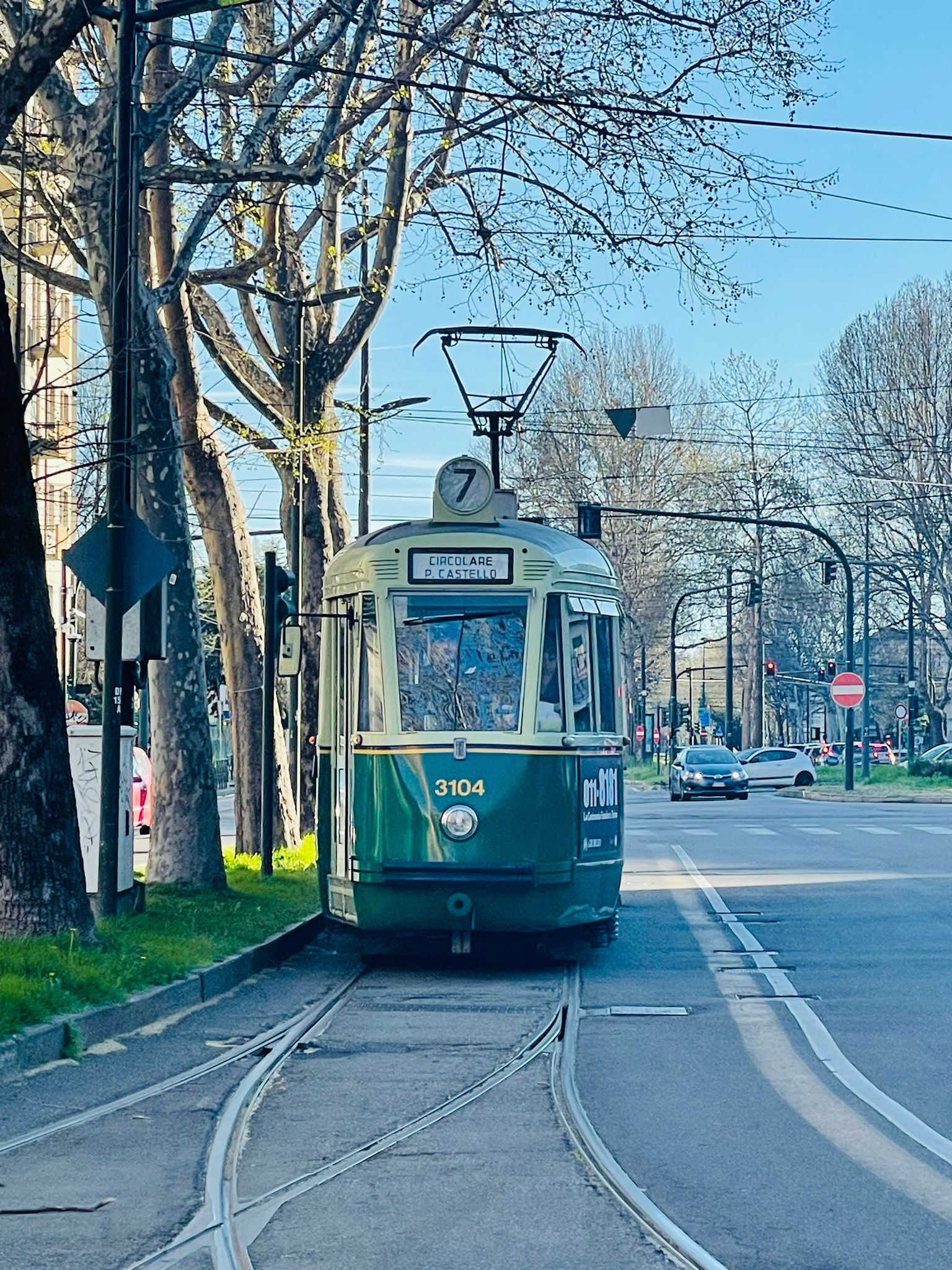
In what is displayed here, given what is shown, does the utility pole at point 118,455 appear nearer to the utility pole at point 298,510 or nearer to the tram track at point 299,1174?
the tram track at point 299,1174

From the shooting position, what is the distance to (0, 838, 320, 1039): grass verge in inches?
377

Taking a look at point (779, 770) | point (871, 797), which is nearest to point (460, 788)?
point (871, 797)

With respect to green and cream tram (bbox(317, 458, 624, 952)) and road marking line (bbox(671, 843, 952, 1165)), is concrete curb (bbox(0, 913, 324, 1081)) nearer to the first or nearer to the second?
green and cream tram (bbox(317, 458, 624, 952))

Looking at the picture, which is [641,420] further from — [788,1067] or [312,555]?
[788,1067]

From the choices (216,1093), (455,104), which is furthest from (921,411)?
(216,1093)

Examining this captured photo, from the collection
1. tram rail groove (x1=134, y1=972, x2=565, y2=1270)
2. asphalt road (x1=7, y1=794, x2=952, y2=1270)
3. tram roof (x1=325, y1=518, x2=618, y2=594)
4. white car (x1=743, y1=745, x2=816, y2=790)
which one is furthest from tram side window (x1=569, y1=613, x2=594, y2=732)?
white car (x1=743, y1=745, x2=816, y2=790)

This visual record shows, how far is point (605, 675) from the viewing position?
13.4 meters

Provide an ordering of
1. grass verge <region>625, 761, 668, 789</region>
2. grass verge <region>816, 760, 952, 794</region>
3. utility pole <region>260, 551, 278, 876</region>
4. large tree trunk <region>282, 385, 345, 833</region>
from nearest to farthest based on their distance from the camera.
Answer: utility pole <region>260, 551, 278, 876</region> → large tree trunk <region>282, 385, 345, 833</region> → grass verge <region>816, 760, 952, 794</region> → grass verge <region>625, 761, 668, 789</region>

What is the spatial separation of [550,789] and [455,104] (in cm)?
1000

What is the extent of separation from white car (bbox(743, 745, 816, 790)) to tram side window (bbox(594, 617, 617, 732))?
1844 inches

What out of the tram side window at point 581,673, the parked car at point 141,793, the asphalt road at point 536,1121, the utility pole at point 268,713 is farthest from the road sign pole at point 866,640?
the tram side window at point 581,673

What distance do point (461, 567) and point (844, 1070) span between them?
16.5 ft

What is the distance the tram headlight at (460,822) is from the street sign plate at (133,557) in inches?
101

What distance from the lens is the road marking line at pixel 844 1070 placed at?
23.2 feet
